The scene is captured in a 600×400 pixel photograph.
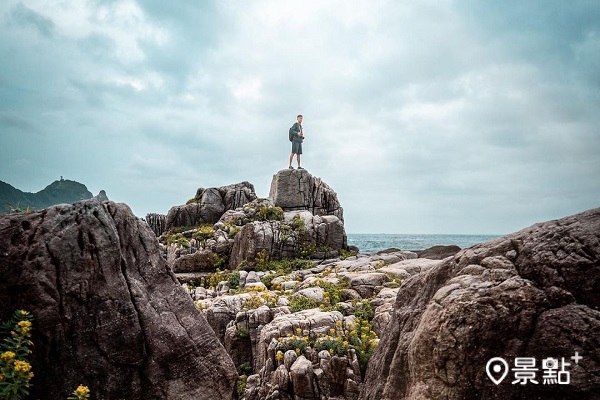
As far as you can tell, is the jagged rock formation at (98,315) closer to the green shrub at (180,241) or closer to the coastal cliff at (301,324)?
the coastal cliff at (301,324)

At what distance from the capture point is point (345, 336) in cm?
1209

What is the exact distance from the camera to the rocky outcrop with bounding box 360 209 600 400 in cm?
482

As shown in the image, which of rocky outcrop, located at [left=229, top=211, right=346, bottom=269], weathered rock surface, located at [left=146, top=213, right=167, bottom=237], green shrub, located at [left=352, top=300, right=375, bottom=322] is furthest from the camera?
weathered rock surface, located at [left=146, top=213, right=167, bottom=237]

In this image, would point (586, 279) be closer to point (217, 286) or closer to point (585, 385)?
point (585, 385)

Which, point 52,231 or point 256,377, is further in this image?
point 256,377

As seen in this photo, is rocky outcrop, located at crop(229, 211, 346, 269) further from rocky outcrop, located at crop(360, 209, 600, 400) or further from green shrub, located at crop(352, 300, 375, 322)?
rocky outcrop, located at crop(360, 209, 600, 400)

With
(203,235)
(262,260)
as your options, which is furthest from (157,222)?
(262,260)

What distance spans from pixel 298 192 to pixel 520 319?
32776 millimetres

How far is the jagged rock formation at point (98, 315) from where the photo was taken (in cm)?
Answer: 678

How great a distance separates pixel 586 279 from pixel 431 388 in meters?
2.45

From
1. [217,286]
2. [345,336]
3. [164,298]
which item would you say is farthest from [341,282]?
[164,298]

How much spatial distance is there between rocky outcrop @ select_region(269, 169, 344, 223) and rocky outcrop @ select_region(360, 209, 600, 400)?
103ft

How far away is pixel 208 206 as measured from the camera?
40.1m

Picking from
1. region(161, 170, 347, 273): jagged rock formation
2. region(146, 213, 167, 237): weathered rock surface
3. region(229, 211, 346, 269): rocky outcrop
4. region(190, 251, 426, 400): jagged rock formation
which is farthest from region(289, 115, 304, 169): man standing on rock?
region(146, 213, 167, 237): weathered rock surface
